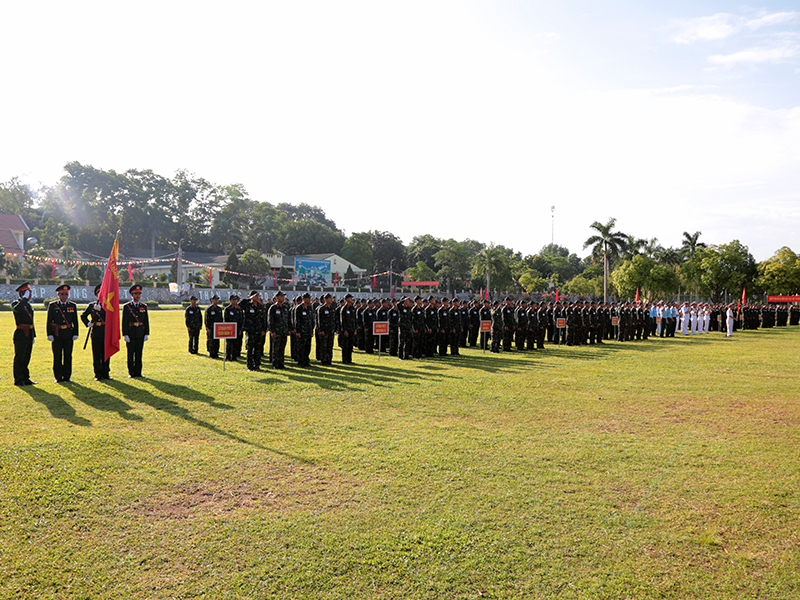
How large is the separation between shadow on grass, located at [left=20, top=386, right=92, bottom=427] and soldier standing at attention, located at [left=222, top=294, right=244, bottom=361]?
487 cm

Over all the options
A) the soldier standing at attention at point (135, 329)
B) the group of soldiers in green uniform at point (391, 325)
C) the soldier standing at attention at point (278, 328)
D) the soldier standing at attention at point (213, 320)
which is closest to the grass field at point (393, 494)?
the soldier standing at attention at point (135, 329)

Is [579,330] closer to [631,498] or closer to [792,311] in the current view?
[631,498]

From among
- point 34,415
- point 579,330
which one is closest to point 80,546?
point 34,415

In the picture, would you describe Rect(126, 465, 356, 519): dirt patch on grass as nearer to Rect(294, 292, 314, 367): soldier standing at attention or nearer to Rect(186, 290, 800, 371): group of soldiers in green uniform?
Rect(186, 290, 800, 371): group of soldiers in green uniform

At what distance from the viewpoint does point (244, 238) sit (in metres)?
85.0

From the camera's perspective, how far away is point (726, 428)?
7938 millimetres

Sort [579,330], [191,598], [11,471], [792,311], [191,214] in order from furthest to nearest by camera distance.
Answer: [191,214] < [792,311] < [579,330] < [11,471] < [191,598]

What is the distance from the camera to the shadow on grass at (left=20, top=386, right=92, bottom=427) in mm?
7715

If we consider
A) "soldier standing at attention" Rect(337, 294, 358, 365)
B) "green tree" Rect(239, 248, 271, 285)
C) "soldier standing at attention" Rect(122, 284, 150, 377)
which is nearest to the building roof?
"green tree" Rect(239, 248, 271, 285)

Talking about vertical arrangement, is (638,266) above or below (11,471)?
above

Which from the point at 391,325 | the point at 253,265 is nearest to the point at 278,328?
the point at 391,325

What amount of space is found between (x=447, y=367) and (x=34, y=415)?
29.9 feet

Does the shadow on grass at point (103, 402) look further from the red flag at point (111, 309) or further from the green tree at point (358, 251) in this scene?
the green tree at point (358, 251)

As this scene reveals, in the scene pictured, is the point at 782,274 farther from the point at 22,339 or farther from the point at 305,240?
the point at 305,240
